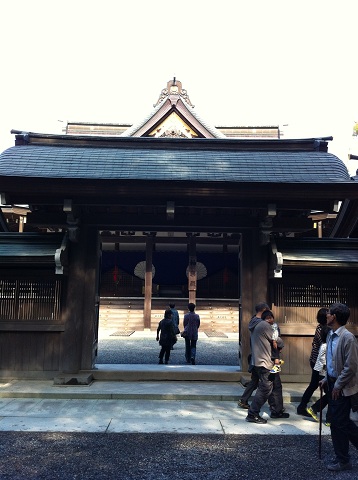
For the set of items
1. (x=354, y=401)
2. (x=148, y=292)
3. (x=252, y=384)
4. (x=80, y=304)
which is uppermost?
(x=80, y=304)

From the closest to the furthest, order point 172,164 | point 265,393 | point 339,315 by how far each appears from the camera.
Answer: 1. point 339,315
2. point 265,393
3. point 172,164

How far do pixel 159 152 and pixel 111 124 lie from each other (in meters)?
20.9

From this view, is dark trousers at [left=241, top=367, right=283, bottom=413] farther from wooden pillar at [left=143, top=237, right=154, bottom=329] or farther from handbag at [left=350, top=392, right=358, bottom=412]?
wooden pillar at [left=143, top=237, right=154, bottom=329]

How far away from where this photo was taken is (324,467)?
14.0 feet

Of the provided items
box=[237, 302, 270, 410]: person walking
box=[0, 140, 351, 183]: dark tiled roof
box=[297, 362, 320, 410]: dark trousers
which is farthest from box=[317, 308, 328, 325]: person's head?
box=[0, 140, 351, 183]: dark tiled roof

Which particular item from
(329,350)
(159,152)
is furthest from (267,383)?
(159,152)

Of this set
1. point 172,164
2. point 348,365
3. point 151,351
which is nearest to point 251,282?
point 172,164

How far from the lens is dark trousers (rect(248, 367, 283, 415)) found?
226 inches

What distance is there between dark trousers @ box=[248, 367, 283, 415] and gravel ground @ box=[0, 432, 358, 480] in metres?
0.60

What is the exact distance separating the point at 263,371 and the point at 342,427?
173 centimetres

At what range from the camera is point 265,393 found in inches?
225

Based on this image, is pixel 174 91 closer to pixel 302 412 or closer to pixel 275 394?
pixel 275 394

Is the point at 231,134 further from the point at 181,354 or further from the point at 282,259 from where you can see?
the point at 282,259

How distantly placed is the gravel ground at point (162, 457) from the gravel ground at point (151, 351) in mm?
5726
